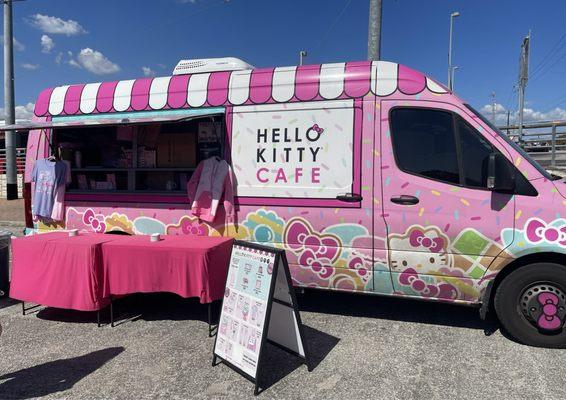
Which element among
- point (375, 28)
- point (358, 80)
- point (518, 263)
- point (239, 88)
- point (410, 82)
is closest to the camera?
point (518, 263)

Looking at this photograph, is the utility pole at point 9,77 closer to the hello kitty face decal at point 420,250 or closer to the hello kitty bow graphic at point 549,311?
the hello kitty face decal at point 420,250

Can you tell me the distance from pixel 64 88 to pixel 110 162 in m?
1.13

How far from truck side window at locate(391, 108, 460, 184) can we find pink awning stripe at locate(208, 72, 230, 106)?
1845 millimetres

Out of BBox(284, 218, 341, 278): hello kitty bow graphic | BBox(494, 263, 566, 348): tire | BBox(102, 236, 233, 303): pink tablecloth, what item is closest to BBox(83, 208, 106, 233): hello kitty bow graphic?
BBox(102, 236, 233, 303): pink tablecloth

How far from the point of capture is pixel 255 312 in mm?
3430

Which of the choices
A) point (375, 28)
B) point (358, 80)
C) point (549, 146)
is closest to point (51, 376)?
Result: point (358, 80)

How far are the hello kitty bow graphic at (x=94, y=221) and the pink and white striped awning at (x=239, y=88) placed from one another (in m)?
1.25

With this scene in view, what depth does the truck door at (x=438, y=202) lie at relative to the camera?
4.00 meters

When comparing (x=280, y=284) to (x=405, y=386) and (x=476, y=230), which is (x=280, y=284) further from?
(x=476, y=230)

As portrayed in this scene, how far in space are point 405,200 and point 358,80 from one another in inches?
50.4

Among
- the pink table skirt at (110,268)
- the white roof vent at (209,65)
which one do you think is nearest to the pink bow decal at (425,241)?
the pink table skirt at (110,268)

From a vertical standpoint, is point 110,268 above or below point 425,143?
below

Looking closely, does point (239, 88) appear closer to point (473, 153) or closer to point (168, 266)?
point (168, 266)

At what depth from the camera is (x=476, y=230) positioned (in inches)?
158
